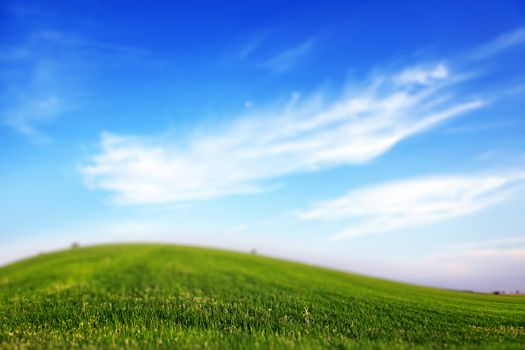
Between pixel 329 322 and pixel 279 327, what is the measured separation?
200cm

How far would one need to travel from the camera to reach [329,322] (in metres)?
12.7

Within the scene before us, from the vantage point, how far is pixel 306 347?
31.3 feet

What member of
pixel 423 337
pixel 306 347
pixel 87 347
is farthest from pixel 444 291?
pixel 87 347

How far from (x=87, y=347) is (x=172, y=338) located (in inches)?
90.9

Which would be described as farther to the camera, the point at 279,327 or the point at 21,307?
the point at 21,307

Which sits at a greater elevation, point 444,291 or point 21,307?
point 444,291

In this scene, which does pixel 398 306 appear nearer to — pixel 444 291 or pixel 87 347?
pixel 444 291

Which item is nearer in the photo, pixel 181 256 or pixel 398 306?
pixel 398 306

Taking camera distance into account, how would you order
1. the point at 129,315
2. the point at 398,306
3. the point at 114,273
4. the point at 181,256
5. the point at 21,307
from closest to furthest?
the point at 129,315, the point at 398,306, the point at 21,307, the point at 114,273, the point at 181,256

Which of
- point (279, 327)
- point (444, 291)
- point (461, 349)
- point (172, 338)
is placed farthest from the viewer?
point (444, 291)

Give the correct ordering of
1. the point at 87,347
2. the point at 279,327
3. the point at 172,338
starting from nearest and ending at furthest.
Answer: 1. the point at 87,347
2. the point at 172,338
3. the point at 279,327

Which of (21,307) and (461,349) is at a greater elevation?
(461,349)

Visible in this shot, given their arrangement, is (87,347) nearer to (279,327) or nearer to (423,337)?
(279,327)

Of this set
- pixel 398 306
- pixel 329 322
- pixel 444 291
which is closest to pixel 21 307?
pixel 329 322
